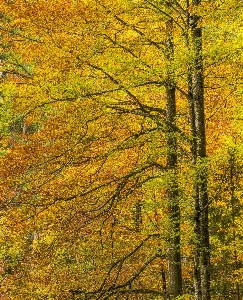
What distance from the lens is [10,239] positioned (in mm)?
10664

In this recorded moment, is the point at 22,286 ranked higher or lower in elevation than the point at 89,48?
lower

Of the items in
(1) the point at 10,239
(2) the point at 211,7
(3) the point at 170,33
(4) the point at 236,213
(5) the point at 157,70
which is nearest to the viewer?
(2) the point at 211,7

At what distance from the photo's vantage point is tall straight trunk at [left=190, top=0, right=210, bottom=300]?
7.00m

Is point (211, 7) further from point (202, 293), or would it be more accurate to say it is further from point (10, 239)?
point (10, 239)

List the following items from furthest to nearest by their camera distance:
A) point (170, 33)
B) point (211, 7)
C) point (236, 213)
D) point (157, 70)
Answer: point (236, 213), point (170, 33), point (157, 70), point (211, 7)

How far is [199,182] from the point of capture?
714 cm

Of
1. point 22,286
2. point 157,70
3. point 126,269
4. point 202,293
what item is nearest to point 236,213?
point 126,269

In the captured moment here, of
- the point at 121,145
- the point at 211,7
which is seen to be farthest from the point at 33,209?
the point at 211,7

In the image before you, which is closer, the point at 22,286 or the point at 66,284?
the point at 66,284

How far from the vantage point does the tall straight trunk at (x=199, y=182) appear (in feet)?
23.0

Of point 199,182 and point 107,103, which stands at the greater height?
point 107,103

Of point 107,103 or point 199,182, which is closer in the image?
point 199,182

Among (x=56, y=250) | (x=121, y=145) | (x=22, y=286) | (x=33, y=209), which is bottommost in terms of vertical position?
(x=22, y=286)

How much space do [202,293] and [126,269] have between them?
4779 mm
